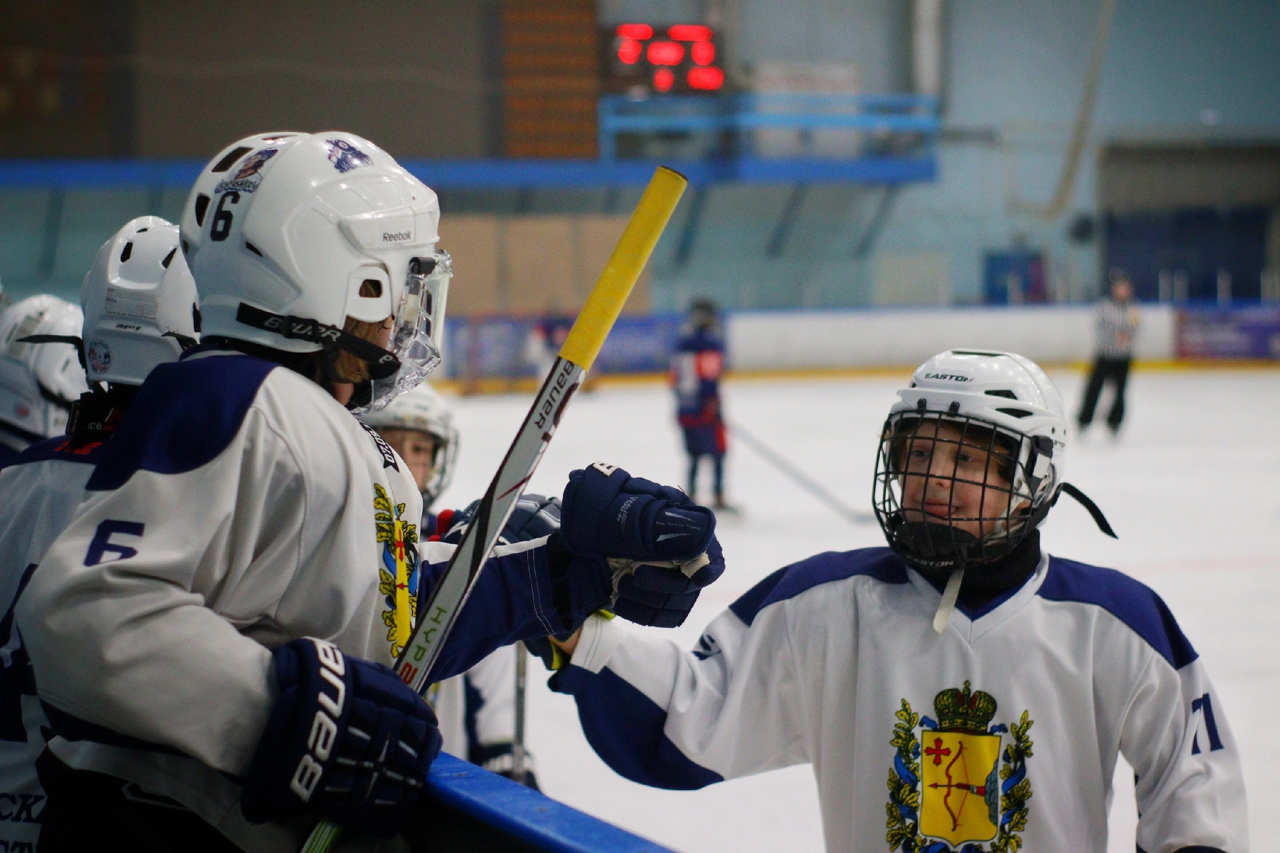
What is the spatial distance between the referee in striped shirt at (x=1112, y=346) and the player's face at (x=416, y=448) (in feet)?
28.9

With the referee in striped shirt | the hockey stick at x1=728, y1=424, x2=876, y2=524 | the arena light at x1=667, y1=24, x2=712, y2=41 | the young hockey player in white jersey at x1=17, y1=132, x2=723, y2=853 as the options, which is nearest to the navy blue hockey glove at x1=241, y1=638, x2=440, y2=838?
the young hockey player in white jersey at x1=17, y1=132, x2=723, y2=853

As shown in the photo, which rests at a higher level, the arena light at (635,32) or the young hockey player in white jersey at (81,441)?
the arena light at (635,32)

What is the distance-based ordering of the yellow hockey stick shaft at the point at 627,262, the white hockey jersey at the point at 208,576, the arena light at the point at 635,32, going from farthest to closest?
1. the arena light at the point at 635,32
2. the yellow hockey stick shaft at the point at 627,262
3. the white hockey jersey at the point at 208,576

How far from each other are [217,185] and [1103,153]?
20675 mm

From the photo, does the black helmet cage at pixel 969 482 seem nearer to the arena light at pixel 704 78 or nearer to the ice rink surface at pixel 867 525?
the ice rink surface at pixel 867 525

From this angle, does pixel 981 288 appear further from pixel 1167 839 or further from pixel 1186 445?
pixel 1167 839

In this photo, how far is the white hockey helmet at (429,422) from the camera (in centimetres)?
261

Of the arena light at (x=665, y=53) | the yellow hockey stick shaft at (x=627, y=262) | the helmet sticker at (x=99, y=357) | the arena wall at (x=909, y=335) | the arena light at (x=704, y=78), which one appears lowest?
the arena wall at (x=909, y=335)

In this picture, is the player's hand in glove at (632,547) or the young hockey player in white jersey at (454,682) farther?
A: the young hockey player in white jersey at (454,682)

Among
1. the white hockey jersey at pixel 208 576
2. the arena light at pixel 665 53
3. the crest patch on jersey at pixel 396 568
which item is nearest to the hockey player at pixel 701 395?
the crest patch on jersey at pixel 396 568

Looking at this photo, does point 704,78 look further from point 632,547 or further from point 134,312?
point 632,547

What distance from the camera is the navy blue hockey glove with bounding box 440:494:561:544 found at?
143 cm

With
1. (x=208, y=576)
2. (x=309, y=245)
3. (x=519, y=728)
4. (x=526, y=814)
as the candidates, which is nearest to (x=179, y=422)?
(x=208, y=576)

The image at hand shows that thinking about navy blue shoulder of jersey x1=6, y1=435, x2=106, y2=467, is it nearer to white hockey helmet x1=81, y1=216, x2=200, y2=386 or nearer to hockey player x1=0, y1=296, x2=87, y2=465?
white hockey helmet x1=81, y1=216, x2=200, y2=386
